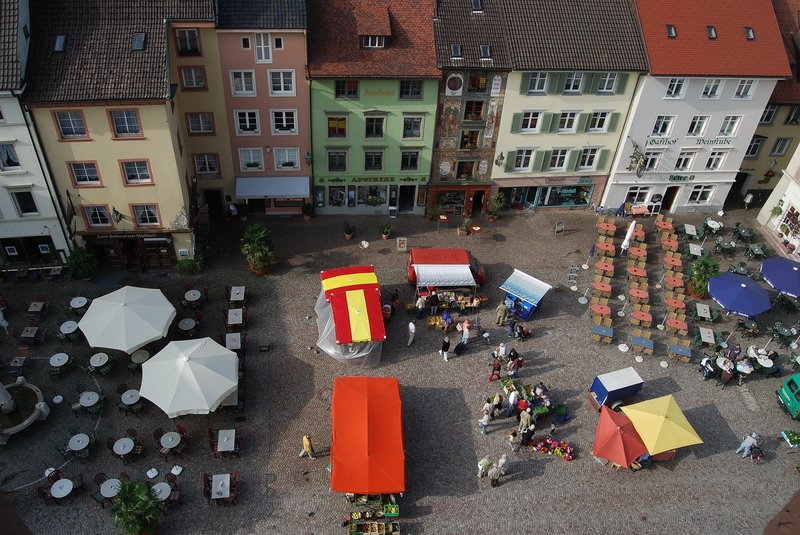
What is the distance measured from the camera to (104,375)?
3284 centimetres

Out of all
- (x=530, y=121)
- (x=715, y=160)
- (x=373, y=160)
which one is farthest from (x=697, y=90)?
(x=373, y=160)

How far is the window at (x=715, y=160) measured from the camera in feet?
150

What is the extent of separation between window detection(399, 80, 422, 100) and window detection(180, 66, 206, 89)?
40.8 feet

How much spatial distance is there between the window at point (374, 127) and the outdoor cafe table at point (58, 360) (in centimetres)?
2252

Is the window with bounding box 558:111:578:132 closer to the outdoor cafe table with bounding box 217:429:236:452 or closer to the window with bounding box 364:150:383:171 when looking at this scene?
the window with bounding box 364:150:383:171

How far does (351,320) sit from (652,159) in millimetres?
26365

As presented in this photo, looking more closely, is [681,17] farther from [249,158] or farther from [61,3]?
[61,3]

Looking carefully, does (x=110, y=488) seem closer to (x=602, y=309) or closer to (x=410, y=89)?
(x=602, y=309)

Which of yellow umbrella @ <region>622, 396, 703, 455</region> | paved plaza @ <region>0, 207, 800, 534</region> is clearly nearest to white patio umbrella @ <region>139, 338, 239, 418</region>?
paved plaza @ <region>0, 207, 800, 534</region>

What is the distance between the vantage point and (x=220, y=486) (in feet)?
90.9

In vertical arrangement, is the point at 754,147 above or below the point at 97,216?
above

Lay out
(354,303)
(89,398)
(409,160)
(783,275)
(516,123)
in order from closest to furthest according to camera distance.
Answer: (89,398)
(354,303)
(783,275)
(516,123)
(409,160)

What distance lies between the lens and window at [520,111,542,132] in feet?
139

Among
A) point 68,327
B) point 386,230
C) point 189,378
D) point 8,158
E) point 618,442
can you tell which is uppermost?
point 8,158
